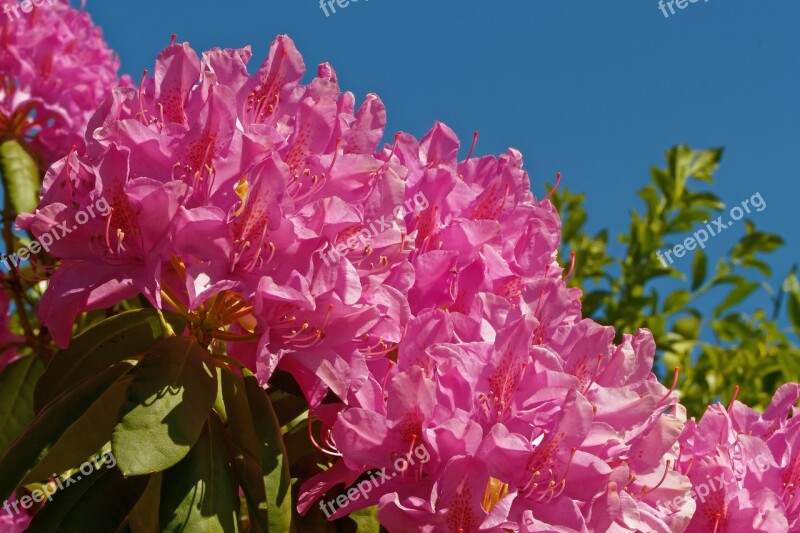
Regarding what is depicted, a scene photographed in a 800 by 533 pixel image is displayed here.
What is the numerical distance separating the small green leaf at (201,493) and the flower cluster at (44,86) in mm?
1534

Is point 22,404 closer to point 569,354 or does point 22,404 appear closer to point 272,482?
point 272,482

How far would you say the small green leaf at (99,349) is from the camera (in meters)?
1.67

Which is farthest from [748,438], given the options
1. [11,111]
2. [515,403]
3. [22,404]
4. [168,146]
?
[11,111]

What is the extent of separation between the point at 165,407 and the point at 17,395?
1.14 meters

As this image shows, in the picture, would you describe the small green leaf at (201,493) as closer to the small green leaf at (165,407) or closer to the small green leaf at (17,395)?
the small green leaf at (165,407)

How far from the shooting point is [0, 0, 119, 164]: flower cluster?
111 inches

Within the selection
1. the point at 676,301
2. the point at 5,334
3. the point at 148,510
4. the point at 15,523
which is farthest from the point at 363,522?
the point at 676,301

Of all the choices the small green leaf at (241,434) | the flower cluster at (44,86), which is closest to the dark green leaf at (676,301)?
the flower cluster at (44,86)

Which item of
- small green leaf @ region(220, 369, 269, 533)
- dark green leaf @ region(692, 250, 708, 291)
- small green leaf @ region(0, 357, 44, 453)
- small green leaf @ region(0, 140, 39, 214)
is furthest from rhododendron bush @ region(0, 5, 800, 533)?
dark green leaf @ region(692, 250, 708, 291)

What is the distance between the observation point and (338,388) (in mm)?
1424

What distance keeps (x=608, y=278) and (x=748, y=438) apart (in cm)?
186

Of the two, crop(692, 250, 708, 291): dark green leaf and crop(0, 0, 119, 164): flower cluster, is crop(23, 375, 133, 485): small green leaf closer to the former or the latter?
crop(0, 0, 119, 164): flower cluster

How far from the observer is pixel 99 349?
167 centimetres

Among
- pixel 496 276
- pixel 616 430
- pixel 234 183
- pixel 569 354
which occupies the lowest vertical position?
pixel 616 430
